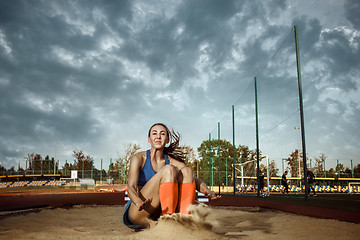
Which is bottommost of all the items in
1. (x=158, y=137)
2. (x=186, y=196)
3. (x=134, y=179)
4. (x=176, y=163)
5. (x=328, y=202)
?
(x=328, y=202)

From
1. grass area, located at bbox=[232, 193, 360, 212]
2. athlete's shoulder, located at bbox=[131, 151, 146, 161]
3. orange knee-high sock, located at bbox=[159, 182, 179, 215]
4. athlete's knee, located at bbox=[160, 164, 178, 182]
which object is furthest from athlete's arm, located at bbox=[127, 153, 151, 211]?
grass area, located at bbox=[232, 193, 360, 212]

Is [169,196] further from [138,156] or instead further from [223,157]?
[223,157]

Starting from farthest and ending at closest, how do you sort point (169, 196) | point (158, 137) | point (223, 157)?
point (223, 157), point (158, 137), point (169, 196)

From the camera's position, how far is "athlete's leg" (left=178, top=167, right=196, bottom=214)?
2.19 metres

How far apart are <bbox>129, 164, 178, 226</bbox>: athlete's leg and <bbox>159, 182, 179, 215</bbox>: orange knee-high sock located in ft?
0.12

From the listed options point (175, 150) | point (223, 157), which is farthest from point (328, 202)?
point (223, 157)

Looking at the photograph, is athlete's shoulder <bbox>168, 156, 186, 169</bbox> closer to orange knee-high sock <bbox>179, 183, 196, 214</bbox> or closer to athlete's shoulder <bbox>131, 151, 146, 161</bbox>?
athlete's shoulder <bbox>131, 151, 146, 161</bbox>

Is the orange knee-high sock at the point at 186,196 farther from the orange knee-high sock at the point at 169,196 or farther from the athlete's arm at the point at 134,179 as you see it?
the athlete's arm at the point at 134,179

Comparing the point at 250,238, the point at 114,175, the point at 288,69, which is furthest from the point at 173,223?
the point at 114,175

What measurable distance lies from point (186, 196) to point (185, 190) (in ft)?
0.15

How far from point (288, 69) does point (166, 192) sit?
23.0 ft

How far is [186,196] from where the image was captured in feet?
7.22

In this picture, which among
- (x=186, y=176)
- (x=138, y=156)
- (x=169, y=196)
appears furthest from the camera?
(x=138, y=156)

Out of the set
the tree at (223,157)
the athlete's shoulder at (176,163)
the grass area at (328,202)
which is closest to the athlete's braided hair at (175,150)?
the athlete's shoulder at (176,163)
